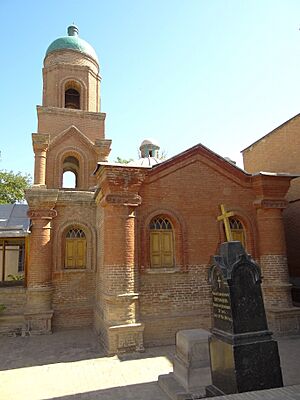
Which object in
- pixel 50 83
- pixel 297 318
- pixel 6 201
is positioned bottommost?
pixel 297 318

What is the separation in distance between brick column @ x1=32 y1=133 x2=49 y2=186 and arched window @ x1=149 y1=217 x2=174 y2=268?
5.85m

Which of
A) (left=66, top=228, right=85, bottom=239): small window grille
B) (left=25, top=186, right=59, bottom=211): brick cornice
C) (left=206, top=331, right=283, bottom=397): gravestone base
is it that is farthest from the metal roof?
(left=206, top=331, right=283, bottom=397): gravestone base

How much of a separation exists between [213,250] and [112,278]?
11.5ft

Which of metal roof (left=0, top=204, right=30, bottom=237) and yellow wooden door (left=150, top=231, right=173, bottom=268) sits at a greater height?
metal roof (left=0, top=204, right=30, bottom=237)

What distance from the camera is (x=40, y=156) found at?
539 inches

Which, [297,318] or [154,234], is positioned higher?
[154,234]

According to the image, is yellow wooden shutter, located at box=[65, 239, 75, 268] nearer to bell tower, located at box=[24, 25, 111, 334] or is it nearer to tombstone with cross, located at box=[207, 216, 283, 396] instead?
bell tower, located at box=[24, 25, 111, 334]

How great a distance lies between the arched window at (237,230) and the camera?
11.3 meters

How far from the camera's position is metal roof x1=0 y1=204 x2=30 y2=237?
12570mm

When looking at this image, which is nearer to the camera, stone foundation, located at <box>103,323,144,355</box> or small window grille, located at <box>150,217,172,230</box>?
stone foundation, located at <box>103,323,144,355</box>

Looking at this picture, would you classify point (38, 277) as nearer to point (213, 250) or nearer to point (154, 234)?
point (154, 234)

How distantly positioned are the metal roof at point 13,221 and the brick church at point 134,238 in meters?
0.73

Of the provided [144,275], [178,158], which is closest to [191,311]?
[144,275]

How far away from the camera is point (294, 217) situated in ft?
46.6
